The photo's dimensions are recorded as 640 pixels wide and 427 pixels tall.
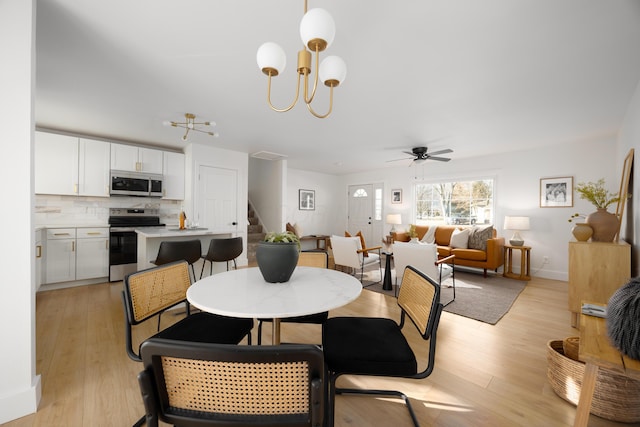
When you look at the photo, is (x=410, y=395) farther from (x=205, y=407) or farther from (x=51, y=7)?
(x=51, y=7)

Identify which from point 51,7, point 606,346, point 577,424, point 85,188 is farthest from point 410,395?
point 85,188

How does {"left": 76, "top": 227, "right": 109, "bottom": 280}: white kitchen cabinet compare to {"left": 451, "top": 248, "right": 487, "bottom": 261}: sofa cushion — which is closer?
{"left": 76, "top": 227, "right": 109, "bottom": 280}: white kitchen cabinet

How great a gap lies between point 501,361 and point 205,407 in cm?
231

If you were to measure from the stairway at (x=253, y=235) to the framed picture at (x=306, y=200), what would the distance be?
1.43m

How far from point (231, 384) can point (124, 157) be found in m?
5.07

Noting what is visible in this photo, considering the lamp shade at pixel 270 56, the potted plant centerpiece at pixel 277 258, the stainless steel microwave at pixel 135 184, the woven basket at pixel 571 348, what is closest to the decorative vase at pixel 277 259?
the potted plant centerpiece at pixel 277 258

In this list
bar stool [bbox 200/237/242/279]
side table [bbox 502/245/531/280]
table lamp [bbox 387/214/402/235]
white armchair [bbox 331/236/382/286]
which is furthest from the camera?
table lamp [bbox 387/214/402/235]

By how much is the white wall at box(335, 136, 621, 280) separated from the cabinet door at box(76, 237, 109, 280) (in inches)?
274

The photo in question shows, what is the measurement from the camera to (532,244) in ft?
16.3

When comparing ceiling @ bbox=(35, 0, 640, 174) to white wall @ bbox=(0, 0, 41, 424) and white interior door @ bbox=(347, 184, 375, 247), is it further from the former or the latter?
white interior door @ bbox=(347, 184, 375, 247)

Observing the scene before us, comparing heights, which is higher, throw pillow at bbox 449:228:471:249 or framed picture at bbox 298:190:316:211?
framed picture at bbox 298:190:316:211

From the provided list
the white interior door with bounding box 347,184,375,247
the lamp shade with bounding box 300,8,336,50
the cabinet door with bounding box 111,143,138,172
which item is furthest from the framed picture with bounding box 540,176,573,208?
the cabinet door with bounding box 111,143,138,172

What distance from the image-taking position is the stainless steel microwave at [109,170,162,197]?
4332mm

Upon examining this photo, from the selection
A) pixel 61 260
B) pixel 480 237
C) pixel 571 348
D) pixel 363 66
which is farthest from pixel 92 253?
pixel 480 237
